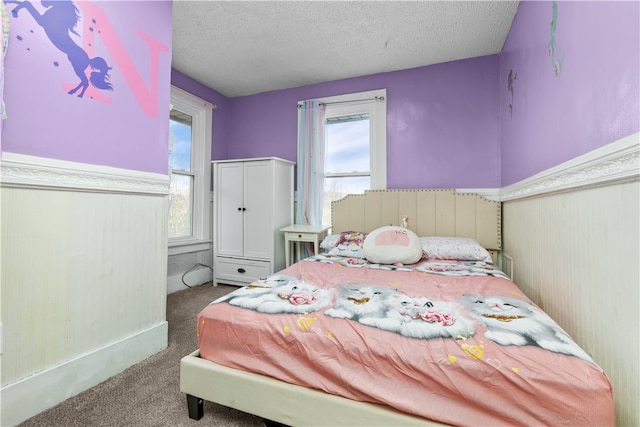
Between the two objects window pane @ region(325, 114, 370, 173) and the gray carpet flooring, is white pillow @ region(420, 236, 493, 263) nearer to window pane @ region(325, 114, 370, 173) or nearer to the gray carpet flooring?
window pane @ region(325, 114, 370, 173)

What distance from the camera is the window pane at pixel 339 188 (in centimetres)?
339

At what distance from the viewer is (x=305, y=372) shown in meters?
1.08

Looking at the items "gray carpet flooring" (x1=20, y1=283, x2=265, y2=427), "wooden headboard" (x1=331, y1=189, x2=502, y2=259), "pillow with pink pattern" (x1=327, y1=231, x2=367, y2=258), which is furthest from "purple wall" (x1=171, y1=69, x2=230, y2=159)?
"gray carpet flooring" (x1=20, y1=283, x2=265, y2=427)

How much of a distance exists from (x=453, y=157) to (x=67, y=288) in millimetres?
3277

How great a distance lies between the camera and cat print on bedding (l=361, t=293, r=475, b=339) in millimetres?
1010

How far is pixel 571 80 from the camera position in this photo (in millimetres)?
1295

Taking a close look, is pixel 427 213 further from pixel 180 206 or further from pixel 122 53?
pixel 180 206

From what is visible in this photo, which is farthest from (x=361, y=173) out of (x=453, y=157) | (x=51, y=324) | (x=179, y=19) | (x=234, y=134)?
(x=51, y=324)

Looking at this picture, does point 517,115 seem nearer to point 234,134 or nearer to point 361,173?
point 361,173

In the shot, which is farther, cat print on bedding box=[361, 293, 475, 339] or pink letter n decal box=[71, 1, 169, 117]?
pink letter n decal box=[71, 1, 169, 117]

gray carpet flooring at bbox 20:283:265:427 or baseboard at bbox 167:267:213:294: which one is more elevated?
baseboard at bbox 167:267:213:294

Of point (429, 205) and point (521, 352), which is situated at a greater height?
point (429, 205)

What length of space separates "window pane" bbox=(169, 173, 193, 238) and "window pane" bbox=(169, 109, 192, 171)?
15 cm

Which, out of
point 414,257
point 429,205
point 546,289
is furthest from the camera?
point 429,205
